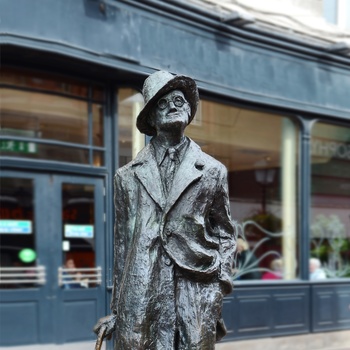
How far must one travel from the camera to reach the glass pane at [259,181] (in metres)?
10.6

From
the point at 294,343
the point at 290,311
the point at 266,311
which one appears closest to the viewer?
the point at 266,311

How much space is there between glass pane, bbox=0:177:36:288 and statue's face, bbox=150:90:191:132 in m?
5.73

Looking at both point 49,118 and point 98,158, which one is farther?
point 98,158

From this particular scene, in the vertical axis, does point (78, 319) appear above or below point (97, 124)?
below

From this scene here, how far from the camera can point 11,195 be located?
352 inches

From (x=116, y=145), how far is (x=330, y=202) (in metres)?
4.78

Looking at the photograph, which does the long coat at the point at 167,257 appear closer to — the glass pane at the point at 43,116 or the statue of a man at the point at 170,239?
the statue of a man at the point at 170,239

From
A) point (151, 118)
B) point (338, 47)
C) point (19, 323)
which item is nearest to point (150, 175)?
point (151, 118)

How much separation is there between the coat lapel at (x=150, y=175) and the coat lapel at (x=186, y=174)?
6cm

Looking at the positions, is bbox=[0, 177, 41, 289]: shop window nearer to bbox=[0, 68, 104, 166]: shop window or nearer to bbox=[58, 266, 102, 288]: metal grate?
bbox=[58, 266, 102, 288]: metal grate

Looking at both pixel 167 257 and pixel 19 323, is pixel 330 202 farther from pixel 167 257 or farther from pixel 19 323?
pixel 167 257

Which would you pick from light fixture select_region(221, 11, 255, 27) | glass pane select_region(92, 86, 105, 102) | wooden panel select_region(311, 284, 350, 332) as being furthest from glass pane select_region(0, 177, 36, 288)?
wooden panel select_region(311, 284, 350, 332)

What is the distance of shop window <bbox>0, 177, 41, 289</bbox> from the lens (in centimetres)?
891

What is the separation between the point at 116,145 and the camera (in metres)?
9.41
